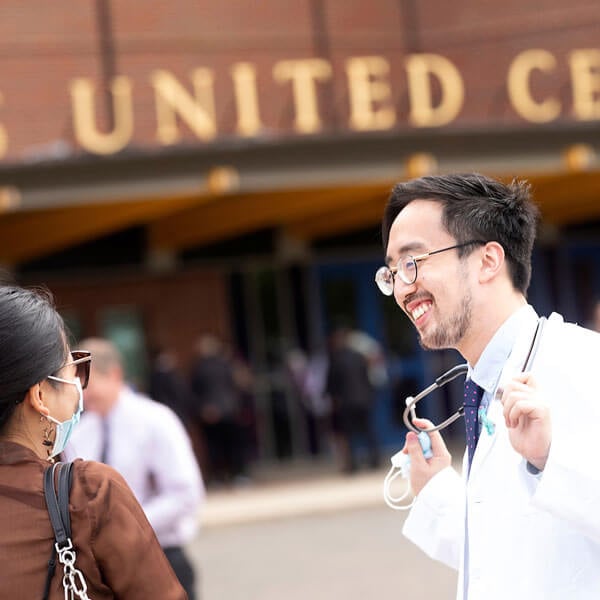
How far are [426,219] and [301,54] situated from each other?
1545cm

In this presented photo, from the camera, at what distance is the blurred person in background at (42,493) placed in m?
2.44

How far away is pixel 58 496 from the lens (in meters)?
2.47

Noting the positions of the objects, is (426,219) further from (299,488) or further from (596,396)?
(299,488)

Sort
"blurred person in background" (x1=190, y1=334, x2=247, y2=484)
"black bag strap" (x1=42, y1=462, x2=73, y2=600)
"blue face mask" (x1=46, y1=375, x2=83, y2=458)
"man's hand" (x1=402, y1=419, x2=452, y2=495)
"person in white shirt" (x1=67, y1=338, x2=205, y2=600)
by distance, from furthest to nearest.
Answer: "blurred person in background" (x1=190, y1=334, x2=247, y2=484) → "person in white shirt" (x1=67, y1=338, x2=205, y2=600) → "man's hand" (x1=402, y1=419, x2=452, y2=495) → "blue face mask" (x1=46, y1=375, x2=83, y2=458) → "black bag strap" (x1=42, y1=462, x2=73, y2=600)

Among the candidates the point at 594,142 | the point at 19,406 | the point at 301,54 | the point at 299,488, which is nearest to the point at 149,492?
the point at 19,406

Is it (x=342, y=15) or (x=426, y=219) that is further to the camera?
(x=342, y=15)

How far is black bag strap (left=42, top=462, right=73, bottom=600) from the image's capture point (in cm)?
243

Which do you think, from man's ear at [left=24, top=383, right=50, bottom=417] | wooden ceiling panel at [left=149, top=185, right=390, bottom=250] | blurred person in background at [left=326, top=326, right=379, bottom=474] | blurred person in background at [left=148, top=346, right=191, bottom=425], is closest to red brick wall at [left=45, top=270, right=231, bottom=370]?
wooden ceiling panel at [left=149, top=185, right=390, bottom=250]

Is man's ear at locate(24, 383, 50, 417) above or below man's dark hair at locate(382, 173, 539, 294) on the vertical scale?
below

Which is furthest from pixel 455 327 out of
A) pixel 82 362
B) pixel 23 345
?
pixel 23 345

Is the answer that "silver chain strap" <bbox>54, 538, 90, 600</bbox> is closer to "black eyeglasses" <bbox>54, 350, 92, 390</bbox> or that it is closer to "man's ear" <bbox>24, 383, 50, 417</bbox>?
"man's ear" <bbox>24, 383, 50, 417</bbox>

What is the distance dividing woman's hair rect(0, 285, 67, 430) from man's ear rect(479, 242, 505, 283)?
38.6 inches

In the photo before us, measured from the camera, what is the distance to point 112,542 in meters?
2.47

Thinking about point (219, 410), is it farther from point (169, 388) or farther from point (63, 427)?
point (63, 427)
